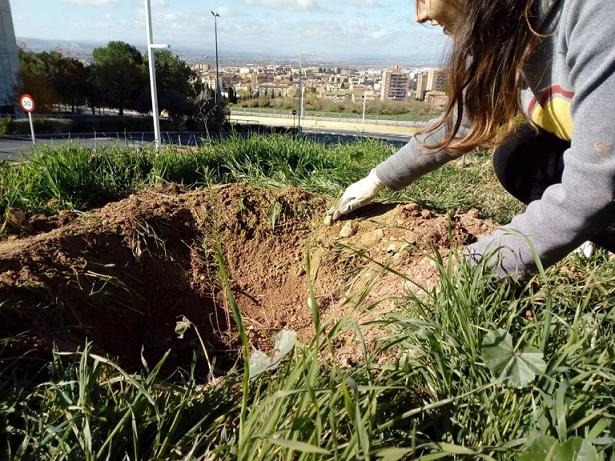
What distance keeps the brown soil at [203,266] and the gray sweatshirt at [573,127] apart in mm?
395

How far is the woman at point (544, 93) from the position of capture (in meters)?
0.98

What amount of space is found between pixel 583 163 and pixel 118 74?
84.6ft

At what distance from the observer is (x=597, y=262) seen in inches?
69.6

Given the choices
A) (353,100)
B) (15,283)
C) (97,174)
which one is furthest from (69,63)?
(15,283)

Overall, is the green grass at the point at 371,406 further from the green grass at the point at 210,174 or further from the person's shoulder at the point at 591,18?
the green grass at the point at 210,174

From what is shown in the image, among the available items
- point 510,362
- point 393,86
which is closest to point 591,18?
point 510,362

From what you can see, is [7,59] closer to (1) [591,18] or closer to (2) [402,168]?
(2) [402,168]

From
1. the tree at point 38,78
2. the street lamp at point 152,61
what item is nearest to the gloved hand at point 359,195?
the street lamp at point 152,61

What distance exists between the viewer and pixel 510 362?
855 millimetres

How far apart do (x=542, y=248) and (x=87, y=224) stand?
66.9 inches

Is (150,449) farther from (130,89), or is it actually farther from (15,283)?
(130,89)

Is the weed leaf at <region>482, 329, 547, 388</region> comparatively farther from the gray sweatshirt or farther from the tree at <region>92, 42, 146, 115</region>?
the tree at <region>92, 42, 146, 115</region>

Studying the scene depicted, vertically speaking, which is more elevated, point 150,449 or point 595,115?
point 595,115

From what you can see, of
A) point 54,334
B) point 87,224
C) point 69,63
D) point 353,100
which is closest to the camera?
point 54,334
